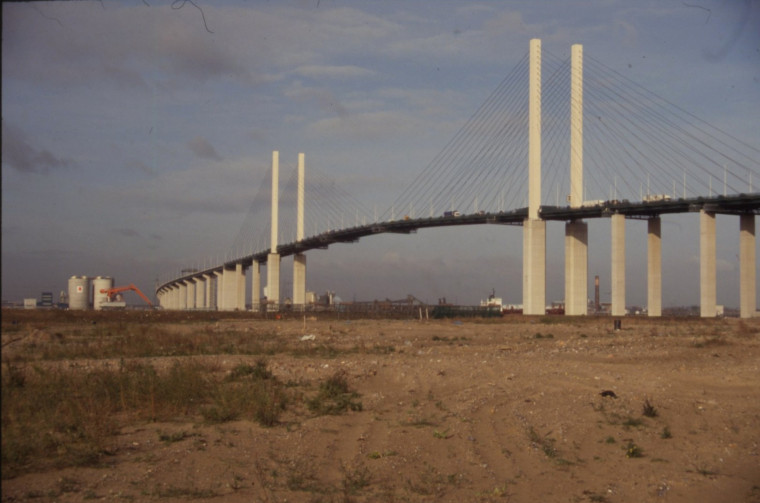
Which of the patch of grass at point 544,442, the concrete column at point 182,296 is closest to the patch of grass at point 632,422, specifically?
the patch of grass at point 544,442

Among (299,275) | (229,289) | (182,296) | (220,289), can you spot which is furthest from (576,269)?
(182,296)

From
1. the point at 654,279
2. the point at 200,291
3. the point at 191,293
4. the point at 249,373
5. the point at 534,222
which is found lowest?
the point at 249,373

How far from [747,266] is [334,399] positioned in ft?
161

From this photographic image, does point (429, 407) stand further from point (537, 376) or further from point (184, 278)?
point (184, 278)

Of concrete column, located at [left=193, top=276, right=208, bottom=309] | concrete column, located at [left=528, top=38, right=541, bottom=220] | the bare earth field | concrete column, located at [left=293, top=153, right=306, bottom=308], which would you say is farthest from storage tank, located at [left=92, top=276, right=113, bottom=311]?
concrete column, located at [left=193, top=276, right=208, bottom=309]

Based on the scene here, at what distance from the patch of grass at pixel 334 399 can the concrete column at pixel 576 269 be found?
52230mm

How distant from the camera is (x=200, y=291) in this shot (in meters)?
116

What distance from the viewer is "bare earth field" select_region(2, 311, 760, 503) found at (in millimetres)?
7738

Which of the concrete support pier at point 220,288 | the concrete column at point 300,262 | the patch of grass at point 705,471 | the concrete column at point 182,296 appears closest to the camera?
the patch of grass at point 705,471

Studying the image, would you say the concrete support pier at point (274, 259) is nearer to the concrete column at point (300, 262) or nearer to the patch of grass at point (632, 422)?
the concrete column at point (300, 262)

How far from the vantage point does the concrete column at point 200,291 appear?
369ft

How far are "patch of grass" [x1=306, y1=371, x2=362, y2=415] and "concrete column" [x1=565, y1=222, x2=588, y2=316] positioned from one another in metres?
52.2

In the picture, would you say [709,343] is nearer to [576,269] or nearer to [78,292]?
[78,292]

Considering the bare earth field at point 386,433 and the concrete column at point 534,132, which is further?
the concrete column at point 534,132
